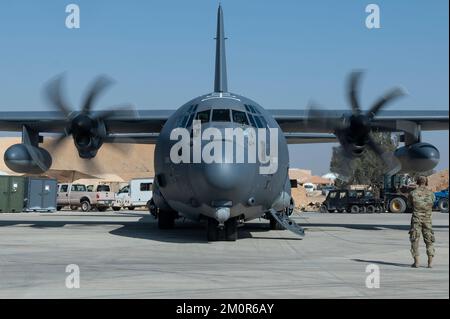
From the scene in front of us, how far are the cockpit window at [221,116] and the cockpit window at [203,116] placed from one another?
186 mm

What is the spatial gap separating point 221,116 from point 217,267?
5317 millimetres

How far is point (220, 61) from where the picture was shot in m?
21.2

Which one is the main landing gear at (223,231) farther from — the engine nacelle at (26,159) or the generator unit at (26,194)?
the generator unit at (26,194)

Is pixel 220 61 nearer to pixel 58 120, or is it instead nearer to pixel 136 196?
pixel 58 120

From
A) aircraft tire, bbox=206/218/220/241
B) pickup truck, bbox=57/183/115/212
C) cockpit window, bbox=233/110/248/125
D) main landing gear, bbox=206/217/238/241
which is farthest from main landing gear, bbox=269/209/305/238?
pickup truck, bbox=57/183/115/212

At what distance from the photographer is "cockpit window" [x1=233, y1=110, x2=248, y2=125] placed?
14974mm

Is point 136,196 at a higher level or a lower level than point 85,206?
higher

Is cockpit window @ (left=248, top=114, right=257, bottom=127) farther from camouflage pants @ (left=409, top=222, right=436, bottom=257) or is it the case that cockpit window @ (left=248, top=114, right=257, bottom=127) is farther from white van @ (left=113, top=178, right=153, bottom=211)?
white van @ (left=113, top=178, right=153, bottom=211)

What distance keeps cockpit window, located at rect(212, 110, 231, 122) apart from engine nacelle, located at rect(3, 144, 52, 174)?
28.0ft

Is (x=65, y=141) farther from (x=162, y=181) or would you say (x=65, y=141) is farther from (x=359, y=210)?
(x=359, y=210)

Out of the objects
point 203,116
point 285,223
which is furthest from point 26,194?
point 203,116

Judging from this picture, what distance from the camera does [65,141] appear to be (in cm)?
2102
